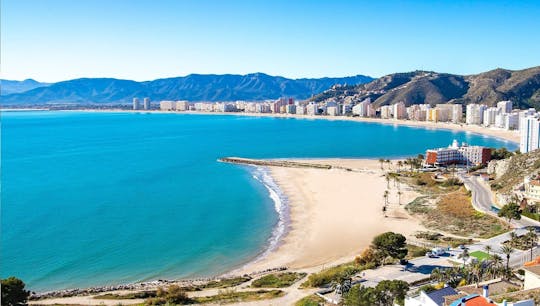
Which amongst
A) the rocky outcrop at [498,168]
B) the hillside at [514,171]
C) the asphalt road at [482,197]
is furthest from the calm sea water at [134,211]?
the rocky outcrop at [498,168]

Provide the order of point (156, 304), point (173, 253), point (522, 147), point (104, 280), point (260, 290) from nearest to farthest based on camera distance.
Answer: point (156, 304)
point (260, 290)
point (104, 280)
point (173, 253)
point (522, 147)

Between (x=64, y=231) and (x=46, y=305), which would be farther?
(x=64, y=231)

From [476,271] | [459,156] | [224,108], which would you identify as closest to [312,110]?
[224,108]

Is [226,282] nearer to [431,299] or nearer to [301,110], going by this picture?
[431,299]

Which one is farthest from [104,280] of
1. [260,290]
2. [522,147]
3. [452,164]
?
[522,147]

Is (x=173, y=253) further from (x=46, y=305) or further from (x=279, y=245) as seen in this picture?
(x=46, y=305)

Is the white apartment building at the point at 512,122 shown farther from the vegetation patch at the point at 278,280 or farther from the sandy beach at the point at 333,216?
the vegetation patch at the point at 278,280

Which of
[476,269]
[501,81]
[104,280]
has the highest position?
[501,81]
